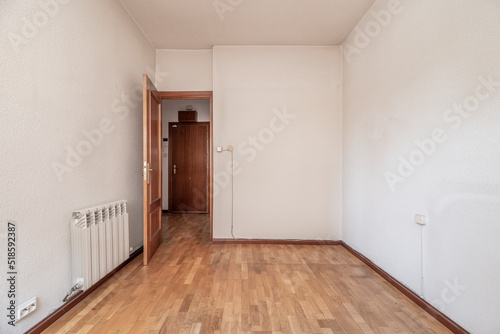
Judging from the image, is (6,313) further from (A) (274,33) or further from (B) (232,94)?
(A) (274,33)

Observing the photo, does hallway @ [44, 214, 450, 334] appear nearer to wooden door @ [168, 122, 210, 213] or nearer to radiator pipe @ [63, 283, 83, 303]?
radiator pipe @ [63, 283, 83, 303]

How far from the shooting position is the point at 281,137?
364 cm

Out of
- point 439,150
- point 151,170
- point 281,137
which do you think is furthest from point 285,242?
point 439,150

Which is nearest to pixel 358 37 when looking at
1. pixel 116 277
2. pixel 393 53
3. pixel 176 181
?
pixel 393 53

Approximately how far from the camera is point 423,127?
1.97 m

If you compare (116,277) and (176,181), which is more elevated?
(176,181)

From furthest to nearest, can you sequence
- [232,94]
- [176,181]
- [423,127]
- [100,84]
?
[176,181]
[232,94]
[100,84]
[423,127]

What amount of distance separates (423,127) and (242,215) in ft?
8.17

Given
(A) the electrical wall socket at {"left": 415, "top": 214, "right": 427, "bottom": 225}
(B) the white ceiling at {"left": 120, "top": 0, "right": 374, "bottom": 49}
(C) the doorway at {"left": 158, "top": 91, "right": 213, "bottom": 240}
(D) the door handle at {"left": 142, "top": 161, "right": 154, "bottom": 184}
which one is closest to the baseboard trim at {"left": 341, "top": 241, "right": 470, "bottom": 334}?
(A) the electrical wall socket at {"left": 415, "top": 214, "right": 427, "bottom": 225}

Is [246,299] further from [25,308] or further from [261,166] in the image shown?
[261,166]

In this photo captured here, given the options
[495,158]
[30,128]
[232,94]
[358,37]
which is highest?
[358,37]

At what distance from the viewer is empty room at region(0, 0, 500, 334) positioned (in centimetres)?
153

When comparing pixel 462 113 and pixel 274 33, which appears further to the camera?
pixel 274 33

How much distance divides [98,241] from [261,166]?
2220 mm
